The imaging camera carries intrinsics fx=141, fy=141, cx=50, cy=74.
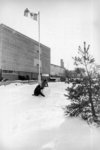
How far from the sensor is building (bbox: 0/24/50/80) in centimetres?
3071

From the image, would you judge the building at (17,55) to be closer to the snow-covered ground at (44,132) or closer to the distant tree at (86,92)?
the snow-covered ground at (44,132)

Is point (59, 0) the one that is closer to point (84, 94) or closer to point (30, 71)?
point (84, 94)

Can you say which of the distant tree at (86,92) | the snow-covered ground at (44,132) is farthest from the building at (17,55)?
the distant tree at (86,92)

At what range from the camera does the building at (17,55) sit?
30.7m

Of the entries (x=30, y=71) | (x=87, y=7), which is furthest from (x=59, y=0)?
(x=30, y=71)

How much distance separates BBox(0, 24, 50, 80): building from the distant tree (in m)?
27.1

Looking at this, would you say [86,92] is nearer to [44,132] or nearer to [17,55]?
[44,132]

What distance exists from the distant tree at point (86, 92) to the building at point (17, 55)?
2715 centimetres

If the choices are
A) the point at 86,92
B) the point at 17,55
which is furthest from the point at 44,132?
the point at 17,55

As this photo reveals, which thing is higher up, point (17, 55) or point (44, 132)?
point (17, 55)

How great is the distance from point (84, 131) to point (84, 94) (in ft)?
4.26

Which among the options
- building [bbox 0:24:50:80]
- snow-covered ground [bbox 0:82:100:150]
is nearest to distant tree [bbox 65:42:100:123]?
snow-covered ground [bbox 0:82:100:150]

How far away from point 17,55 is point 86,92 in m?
32.8

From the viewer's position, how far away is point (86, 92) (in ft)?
16.6
